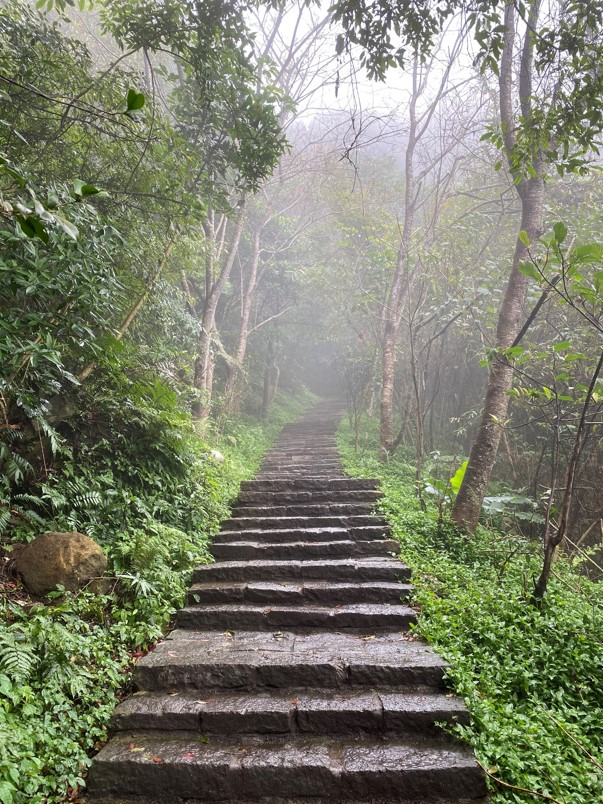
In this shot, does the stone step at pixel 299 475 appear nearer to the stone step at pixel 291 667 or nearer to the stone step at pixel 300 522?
the stone step at pixel 300 522

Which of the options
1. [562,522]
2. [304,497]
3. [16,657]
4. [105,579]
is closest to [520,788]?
[562,522]

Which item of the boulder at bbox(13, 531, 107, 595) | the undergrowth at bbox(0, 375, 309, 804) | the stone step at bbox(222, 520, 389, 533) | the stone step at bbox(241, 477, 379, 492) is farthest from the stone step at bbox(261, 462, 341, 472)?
the boulder at bbox(13, 531, 107, 595)

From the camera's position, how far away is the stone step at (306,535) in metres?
5.47

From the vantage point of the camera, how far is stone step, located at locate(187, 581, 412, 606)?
13.9ft

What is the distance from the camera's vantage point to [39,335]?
3.48 meters

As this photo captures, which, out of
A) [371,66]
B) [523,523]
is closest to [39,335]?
[371,66]

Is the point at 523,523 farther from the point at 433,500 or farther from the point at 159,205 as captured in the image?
the point at 159,205

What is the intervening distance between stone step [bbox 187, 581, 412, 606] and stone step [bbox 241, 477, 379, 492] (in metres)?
2.78

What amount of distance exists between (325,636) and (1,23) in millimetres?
6474

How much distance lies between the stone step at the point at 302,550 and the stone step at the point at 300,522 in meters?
0.62

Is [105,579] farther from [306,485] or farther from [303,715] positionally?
[306,485]

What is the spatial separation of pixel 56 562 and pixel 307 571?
8.00 feet

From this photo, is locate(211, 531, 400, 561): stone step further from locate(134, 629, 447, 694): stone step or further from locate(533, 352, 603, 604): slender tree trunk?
locate(533, 352, 603, 604): slender tree trunk

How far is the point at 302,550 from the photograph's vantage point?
5.15m
